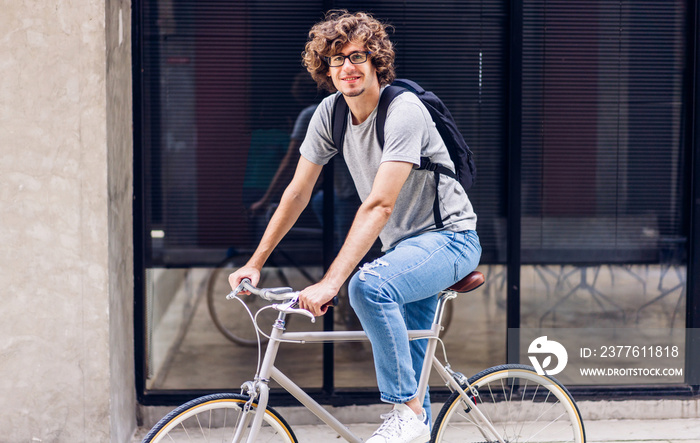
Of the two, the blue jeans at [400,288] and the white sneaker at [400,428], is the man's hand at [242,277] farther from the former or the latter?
the white sneaker at [400,428]

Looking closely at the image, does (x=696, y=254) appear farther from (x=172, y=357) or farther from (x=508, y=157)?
(x=172, y=357)

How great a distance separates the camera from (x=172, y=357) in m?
4.80

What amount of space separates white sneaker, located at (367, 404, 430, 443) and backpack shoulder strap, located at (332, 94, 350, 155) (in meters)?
1.12

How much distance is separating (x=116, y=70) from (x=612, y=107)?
2989 millimetres

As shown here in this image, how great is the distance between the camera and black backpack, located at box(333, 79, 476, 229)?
10.5 feet

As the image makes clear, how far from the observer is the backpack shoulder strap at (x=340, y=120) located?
3262mm

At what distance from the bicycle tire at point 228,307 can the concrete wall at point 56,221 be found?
0.80 m

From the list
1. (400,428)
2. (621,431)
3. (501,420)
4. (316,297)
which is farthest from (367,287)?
(621,431)

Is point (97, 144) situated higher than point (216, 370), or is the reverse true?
point (97, 144)

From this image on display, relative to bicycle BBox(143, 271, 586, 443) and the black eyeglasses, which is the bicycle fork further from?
the black eyeglasses

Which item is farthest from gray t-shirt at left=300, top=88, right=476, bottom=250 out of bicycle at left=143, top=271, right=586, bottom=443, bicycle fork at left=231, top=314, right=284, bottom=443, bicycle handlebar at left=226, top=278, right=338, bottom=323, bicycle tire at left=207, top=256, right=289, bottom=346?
bicycle tire at left=207, top=256, right=289, bottom=346

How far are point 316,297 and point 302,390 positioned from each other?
62 cm

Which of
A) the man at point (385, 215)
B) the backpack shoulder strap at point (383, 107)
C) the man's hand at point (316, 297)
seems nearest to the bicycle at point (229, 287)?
the man at point (385, 215)

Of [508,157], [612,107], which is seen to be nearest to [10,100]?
[508,157]
